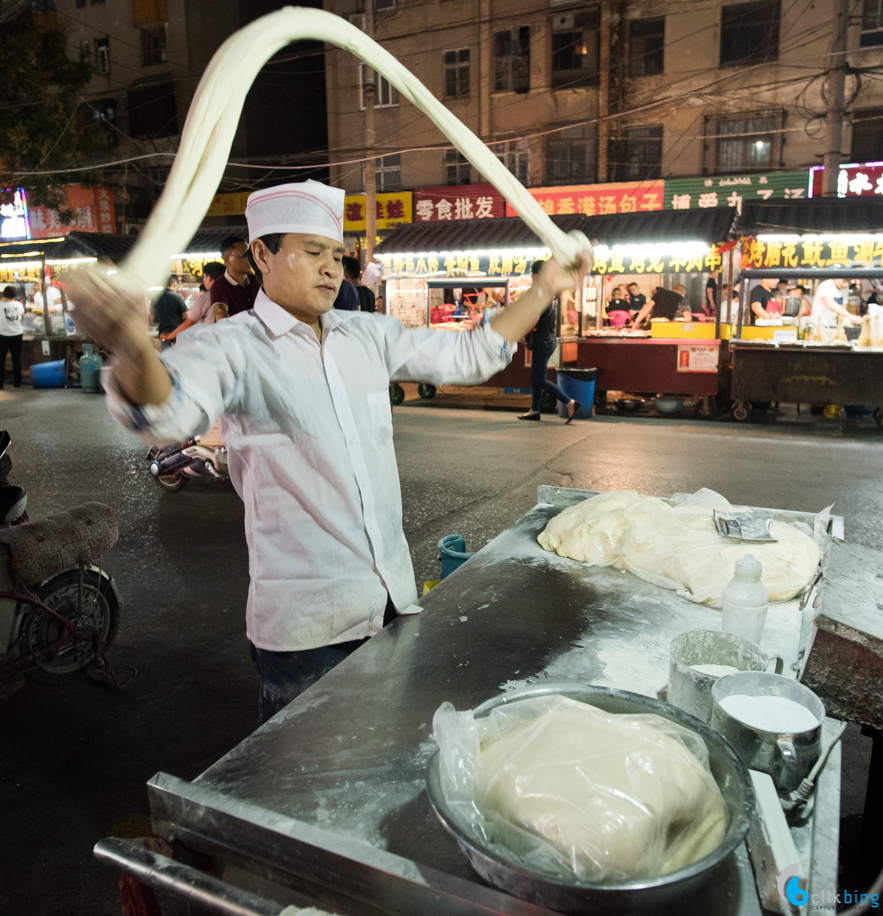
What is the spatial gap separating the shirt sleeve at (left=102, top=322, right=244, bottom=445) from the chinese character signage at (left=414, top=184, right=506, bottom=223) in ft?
63.2

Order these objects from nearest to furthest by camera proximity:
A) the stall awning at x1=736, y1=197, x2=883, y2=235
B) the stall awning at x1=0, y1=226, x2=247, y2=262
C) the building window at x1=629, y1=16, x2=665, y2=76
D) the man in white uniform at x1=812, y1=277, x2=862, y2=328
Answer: the stall awning at x1=736, y1=197, x2=883, y2=235 < the man in white uniform at x1=812, y1=277, x2=862, y2=328 < the stall awning at x1=0, y1=226, x2=247, y2=262 < the building window at x1=629, y1=16, x2=665, y2=76

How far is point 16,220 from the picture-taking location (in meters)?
22.8

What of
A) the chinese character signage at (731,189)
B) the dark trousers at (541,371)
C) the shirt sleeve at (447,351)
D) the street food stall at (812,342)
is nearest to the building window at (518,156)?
the chinese character signage at (731,189)

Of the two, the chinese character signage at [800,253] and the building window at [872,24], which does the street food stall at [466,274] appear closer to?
the chinese character signage at [800,253]

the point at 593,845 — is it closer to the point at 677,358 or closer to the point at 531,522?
the point at 531,522

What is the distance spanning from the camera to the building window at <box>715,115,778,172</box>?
18.1 m

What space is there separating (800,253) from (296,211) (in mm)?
13663

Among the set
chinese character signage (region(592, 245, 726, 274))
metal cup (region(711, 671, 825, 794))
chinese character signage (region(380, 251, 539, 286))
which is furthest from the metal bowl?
chinese character signage (region(380, 251, 539, 286))

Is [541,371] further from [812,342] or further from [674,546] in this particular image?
[674,546]

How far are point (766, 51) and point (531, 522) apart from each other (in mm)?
19899

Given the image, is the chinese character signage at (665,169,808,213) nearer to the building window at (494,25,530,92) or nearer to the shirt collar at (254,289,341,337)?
the building window at (494,25,530,92)

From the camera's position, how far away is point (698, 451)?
8.74 meters

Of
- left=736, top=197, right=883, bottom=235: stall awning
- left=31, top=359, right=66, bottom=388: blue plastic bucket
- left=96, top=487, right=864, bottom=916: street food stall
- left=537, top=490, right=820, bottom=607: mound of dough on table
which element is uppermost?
left=736, top=197, right=883, bottom=235: stall awning

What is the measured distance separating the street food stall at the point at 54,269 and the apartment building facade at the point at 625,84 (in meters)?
5.35
